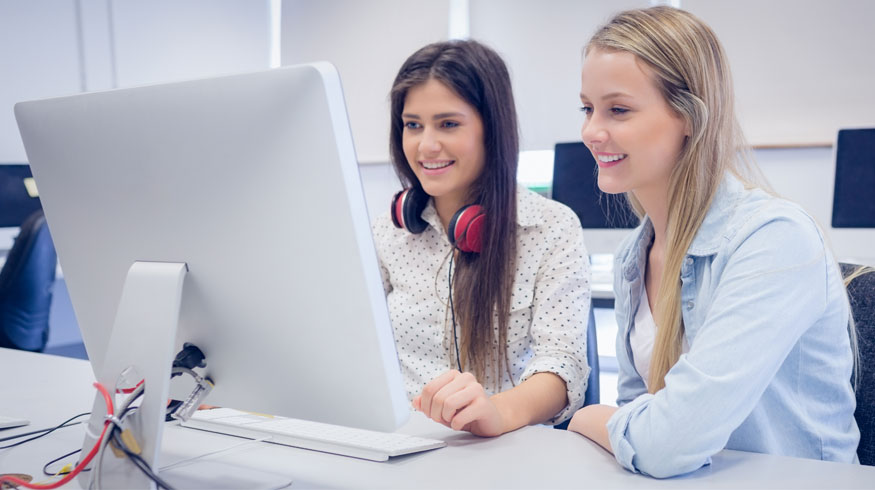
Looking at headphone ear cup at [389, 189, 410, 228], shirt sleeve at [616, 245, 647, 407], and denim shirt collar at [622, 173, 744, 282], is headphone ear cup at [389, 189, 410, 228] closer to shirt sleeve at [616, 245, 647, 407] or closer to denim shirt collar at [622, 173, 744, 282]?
shirt sleeve at [616, 245, 647, 407]

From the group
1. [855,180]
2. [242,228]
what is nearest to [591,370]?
[242,228]

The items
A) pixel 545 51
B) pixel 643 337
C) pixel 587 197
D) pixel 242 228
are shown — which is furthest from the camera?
pixel 545 51

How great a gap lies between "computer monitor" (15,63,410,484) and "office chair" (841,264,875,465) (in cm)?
67

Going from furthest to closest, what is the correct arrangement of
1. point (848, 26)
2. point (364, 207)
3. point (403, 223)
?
point (848, 26) → point (403, 223) → point (364, 207)

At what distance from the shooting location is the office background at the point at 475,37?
312 centimetres

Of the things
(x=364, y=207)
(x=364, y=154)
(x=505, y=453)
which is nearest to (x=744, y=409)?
(x=505, y=453)

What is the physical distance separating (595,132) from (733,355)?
1.17ft

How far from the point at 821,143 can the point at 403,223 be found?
2.60m

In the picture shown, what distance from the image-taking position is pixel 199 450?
2.83 ft

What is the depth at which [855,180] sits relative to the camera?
7.66 feet

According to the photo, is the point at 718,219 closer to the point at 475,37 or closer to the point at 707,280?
the point at 707,280

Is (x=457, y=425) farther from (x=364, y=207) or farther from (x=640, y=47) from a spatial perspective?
(x=640, y=47)

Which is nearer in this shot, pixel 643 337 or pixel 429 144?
pixel 643 337

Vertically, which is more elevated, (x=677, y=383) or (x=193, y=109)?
(x=193, y=109)
